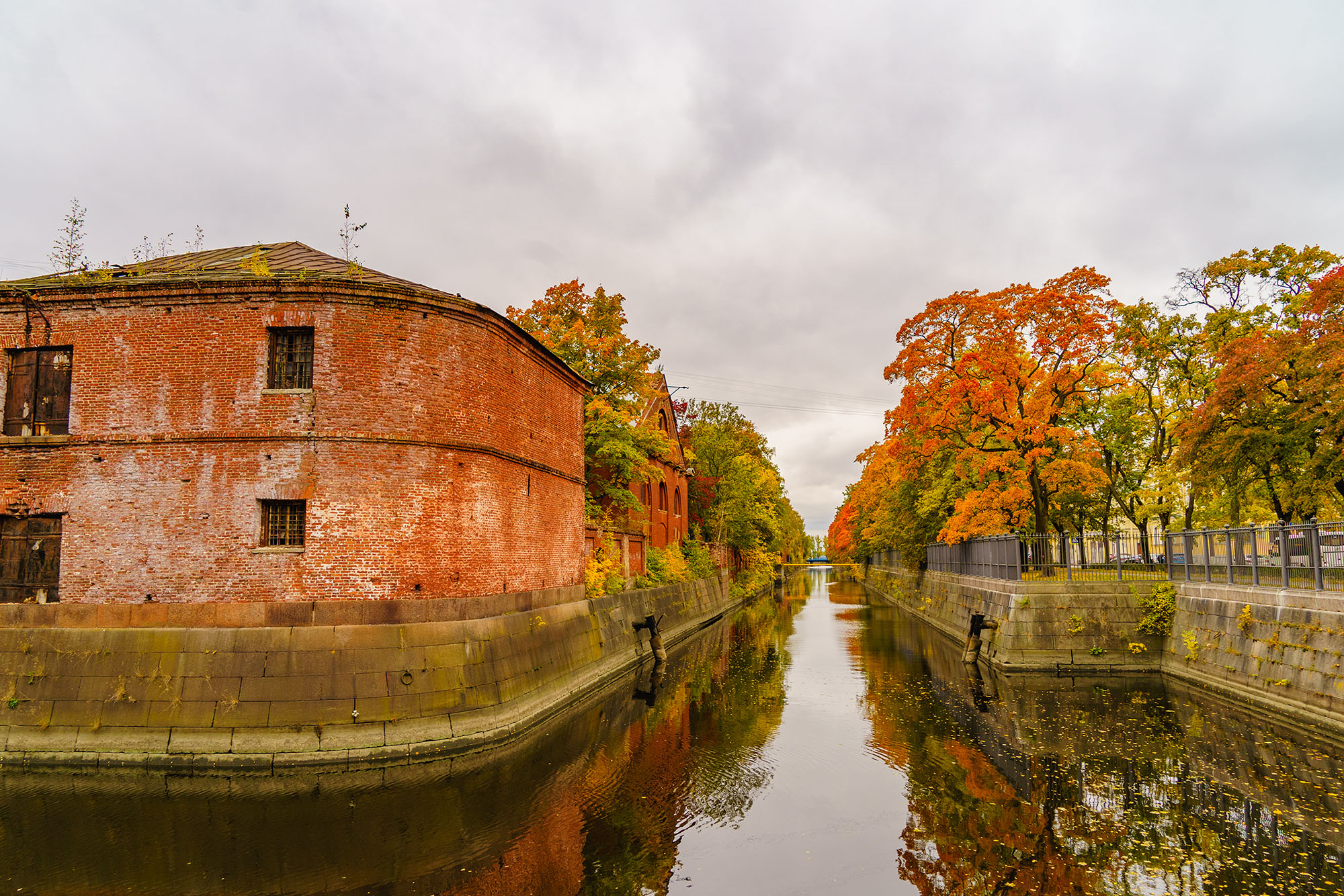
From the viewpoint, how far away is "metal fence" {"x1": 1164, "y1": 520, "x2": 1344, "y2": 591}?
47.0 feet

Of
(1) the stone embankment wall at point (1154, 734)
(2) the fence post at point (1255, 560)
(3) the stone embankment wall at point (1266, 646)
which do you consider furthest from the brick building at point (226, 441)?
(2) the fence post at point (1255, 560)

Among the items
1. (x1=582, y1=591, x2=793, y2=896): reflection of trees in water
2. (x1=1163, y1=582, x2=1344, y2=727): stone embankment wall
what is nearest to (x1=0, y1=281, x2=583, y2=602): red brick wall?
(x1=582, y1=591, x2=793, y2=896): reflection of trees in water

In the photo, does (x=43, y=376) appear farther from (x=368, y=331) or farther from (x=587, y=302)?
(x=587, y=302)

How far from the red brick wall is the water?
3514 mm

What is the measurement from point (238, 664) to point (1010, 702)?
54.7 ft

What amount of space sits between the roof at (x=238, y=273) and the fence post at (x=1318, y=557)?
1697 cm

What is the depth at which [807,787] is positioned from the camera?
11984mm

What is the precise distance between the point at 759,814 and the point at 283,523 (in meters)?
10.1

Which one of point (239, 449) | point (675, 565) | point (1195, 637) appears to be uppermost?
point (239, 449)

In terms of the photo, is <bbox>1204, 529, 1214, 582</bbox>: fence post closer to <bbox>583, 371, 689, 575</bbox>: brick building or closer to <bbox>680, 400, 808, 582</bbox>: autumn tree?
<bbox>583, 371, 689, 575</bbox>: brick building

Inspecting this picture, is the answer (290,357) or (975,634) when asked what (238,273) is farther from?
(975,634)

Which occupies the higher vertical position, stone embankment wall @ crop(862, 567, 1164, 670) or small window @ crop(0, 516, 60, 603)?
small window @ crop(0, 516, 60, 603)

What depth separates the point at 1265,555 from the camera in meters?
18.0

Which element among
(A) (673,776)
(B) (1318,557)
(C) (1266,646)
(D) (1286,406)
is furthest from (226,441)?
(D) (1286,406)
